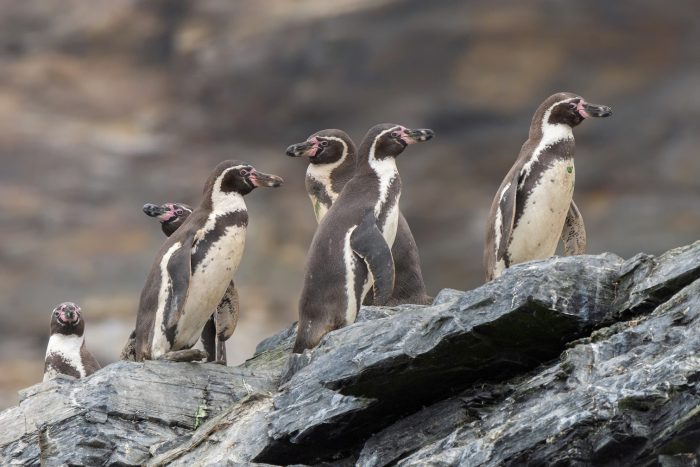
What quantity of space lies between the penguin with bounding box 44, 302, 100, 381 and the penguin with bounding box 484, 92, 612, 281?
4081mm

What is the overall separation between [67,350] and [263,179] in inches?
122

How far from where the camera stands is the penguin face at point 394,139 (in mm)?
10391

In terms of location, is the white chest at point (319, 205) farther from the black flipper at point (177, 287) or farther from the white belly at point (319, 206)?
Result: the black flipper at point (177, 287)

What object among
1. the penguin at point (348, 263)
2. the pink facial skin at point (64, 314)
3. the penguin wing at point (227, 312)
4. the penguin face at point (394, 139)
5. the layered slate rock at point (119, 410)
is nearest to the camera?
the layered slate rock at point (119, 410)

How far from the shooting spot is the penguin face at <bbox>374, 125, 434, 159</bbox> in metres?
10.4

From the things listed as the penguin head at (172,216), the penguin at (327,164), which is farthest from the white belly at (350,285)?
the penguin head at (172,216)

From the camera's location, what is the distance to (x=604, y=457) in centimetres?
618

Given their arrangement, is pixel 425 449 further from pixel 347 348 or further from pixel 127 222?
pixel 127 222

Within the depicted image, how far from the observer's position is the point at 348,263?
9570 mm

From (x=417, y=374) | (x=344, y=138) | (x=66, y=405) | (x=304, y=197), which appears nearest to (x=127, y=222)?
(x=304, y=197)

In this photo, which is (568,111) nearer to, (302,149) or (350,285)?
(302,149)

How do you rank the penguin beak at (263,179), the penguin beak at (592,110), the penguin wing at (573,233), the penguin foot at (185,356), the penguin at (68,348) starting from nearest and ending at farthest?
the penguin foot at (185,356), the penguin beak at (592,110), the penguin beak at (263,179), the penguin wing at (573,233), the penguin at (68,348)

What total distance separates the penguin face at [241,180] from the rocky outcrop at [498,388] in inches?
88.8

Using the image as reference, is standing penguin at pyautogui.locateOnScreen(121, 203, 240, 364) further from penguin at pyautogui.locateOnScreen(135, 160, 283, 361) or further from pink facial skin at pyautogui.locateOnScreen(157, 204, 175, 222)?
penguin at pyautogui.locateOnScreen(135, 160, 283, 361)
